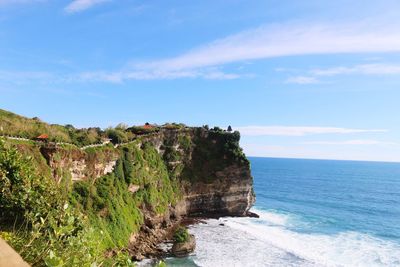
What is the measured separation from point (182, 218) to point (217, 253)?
2043 cm

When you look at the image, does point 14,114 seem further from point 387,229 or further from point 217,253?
point 387,229

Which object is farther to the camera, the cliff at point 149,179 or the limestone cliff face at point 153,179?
the limestone cliff face at point 153,179

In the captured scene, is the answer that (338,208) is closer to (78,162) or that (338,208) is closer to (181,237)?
(181,237)

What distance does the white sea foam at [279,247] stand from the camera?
157 feet

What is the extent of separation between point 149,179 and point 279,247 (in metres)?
23.4

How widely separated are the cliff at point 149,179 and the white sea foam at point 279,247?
608 cm

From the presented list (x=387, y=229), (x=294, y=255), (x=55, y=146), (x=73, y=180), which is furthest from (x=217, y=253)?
(x=387, y=229)

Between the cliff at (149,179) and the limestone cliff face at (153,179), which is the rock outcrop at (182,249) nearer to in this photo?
the cliff at (149,179)

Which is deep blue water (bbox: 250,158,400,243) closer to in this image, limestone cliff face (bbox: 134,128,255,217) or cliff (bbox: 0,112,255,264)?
limestone cliff face (bbox: 134,128,255,217)

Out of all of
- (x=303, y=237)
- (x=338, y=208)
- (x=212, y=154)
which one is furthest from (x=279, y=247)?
(x=338, y=208)

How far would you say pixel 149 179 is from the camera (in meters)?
62.8

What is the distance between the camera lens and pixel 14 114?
49.3 metres

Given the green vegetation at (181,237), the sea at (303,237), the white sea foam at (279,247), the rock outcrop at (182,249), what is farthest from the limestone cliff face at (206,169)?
the rock outcrop at (182,249)

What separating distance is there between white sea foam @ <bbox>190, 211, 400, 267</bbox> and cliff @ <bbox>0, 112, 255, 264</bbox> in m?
6.08
